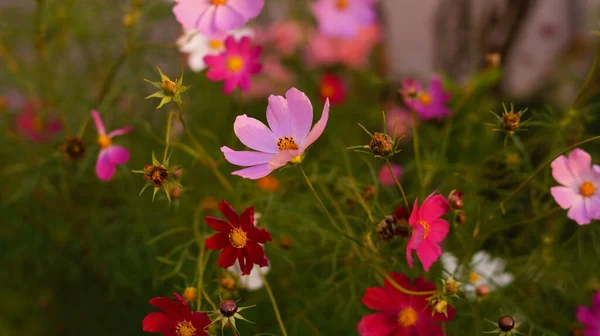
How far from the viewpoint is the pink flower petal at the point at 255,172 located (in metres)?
0.36

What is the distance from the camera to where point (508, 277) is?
2.10 ft

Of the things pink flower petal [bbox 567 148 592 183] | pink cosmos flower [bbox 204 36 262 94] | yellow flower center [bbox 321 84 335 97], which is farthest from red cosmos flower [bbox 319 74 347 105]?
pink flower petal [bbox 567 148 592 183]

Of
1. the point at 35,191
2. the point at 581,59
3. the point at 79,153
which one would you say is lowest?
the point at 35,191

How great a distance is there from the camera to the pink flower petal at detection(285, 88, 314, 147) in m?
0.39

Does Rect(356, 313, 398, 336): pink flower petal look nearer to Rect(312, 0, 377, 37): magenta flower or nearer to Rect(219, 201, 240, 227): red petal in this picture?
Rect(219, 201, 240, 227): red petal

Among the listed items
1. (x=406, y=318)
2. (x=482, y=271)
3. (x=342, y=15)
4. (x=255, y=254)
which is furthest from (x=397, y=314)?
(x=342, y=15)

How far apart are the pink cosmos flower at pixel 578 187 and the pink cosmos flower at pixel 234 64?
28 centimetres

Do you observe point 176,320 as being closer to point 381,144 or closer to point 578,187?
point 381,144

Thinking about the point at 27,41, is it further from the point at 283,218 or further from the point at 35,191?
the point at 283,218

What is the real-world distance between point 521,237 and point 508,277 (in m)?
0.07

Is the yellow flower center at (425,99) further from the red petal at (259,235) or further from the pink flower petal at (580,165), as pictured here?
the red petal at (259,235)

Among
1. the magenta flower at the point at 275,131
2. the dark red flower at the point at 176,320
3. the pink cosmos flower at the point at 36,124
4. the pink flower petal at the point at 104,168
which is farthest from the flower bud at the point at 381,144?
the pink cosmos flower at the point at 36,124

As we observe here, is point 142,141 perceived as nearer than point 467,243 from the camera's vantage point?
No

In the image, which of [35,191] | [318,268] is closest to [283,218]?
[318,268]
